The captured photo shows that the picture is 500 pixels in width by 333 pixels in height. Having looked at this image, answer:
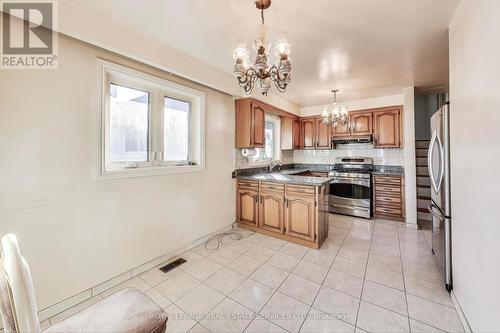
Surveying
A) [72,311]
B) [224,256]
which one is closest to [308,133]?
[224,256]

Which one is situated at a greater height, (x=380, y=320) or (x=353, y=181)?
(x=353, y=181)

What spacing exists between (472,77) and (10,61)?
331cm

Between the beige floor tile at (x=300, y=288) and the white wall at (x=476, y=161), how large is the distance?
42.2 inches

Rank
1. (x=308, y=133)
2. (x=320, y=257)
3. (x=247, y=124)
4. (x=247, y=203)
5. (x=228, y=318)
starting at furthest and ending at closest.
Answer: (x=308, y=133)
(x=247, y=203)
(x=247, y=124)
(x=320, y=257)
(x=228, y=318)

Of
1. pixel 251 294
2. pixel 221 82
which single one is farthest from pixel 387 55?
pixel 251 294

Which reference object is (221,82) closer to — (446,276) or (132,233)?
(132,233)

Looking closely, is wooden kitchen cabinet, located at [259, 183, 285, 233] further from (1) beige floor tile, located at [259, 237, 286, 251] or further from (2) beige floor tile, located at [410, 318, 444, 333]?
(2) beige floor tile, located at [410, 318, 444, 333]

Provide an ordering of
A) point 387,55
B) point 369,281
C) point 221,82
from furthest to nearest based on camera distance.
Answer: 1. point 221,82
2. point 387,55
3. point 369,281

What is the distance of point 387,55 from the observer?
8.09 ft

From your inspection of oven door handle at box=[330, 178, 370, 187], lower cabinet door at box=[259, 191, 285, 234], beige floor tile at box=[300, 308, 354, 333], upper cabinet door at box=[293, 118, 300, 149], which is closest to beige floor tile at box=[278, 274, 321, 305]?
beige floor tile at box=[300, 308, 354, 333]

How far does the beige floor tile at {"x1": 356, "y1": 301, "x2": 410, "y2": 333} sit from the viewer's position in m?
1.50

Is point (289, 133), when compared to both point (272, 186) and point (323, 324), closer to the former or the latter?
point (272, 186)

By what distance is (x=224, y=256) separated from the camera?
2.58 m

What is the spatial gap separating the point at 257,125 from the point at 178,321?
283 centimetres
